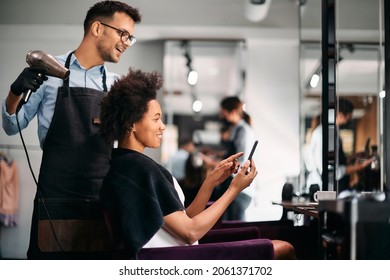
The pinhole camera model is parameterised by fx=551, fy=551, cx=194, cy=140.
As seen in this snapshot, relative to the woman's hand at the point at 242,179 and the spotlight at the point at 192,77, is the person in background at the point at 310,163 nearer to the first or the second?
the woman's hand at the point at 242,179

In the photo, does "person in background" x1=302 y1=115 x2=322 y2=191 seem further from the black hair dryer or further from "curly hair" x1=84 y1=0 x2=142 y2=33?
the black hair dryer

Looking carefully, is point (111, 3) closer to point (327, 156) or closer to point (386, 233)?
point (327, 156)

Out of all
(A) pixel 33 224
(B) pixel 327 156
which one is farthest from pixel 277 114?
(A) pixel 33 224

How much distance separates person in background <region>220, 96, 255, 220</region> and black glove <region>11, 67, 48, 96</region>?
1.01 meters

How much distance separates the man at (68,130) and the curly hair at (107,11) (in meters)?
0.06

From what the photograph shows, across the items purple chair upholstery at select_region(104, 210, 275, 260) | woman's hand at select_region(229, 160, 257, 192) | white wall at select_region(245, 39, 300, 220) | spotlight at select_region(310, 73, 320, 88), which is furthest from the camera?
spotlight at select_region(310, 73, 320, 88)

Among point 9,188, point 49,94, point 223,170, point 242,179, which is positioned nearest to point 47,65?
point 49,94

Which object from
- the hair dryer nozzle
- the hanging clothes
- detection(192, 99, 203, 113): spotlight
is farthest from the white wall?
the hanging clothes

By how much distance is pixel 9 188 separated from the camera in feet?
8.24

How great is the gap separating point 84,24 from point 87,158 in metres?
0.63

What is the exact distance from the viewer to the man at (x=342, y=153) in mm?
3318

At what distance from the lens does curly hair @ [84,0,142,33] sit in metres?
2.57

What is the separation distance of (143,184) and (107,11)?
3.15ft

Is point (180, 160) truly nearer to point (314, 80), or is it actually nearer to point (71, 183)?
point (71, 183)
